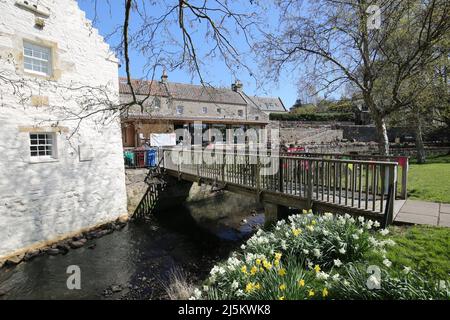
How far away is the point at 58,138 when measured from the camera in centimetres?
941

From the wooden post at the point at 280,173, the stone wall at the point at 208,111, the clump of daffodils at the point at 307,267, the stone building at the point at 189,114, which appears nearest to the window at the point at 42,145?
the wooden post at the point at 280,173

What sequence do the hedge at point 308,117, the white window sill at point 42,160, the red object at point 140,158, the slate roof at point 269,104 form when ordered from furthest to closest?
the slate roof at point 269,104 → the hedge at point 308,117 → the red object at point 140,158 → the white window sill at point 42,160

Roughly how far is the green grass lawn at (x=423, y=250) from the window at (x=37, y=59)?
11.3 m

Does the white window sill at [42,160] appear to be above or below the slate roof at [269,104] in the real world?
below

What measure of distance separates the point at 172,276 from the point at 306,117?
124 ft

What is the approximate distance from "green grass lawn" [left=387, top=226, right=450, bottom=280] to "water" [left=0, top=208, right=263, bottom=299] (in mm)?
4846

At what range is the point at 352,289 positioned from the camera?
107 inches

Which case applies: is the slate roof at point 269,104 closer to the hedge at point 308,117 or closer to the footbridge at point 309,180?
the hedge at point 308,117

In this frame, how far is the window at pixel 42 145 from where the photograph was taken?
9062mm

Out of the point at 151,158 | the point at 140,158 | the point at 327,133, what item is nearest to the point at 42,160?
the point at 140,158

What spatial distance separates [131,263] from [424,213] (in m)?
7.89

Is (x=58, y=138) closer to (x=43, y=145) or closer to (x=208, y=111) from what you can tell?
(x=43, y=145)

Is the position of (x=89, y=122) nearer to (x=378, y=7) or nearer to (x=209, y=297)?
(x=209, y=297)

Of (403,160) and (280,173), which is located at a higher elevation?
(403,160)
